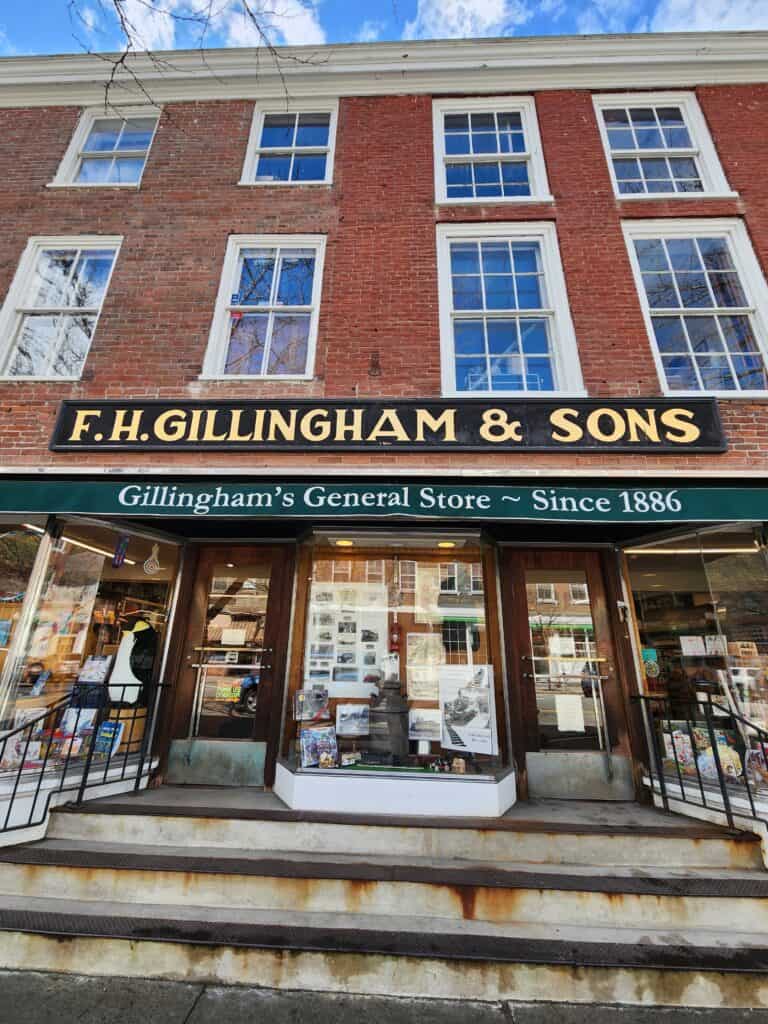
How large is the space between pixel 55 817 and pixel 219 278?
628cm

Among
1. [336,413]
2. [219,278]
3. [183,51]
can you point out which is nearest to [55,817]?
[336,413]

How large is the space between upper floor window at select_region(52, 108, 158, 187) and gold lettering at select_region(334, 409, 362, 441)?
17.6 feet

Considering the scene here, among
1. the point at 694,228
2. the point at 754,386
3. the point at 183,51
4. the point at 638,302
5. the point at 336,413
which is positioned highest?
the point at 183,51

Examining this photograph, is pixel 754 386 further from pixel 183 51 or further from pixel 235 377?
pixel 183 51

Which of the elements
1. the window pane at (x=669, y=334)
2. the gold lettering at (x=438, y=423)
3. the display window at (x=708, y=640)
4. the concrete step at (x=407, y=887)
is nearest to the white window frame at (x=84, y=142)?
the gold lettering at (x=438, y=423)

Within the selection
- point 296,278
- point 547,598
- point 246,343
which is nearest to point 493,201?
point 296,278

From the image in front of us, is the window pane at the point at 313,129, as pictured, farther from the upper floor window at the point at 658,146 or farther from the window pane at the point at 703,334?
the window pane at the point at 703,334

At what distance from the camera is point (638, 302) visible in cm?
608

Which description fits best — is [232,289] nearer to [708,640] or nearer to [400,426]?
[400,426]

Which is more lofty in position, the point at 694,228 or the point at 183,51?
the point at 183,51

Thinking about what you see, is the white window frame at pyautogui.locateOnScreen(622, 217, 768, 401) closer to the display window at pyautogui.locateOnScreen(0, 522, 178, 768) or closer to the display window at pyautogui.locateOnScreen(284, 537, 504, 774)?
the display window at pyautogui.locateOnScreen(284, 537, 504, 774)

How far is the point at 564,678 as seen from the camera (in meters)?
5.47

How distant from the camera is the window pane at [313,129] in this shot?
25.8 feet

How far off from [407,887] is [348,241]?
7275 millimetres
